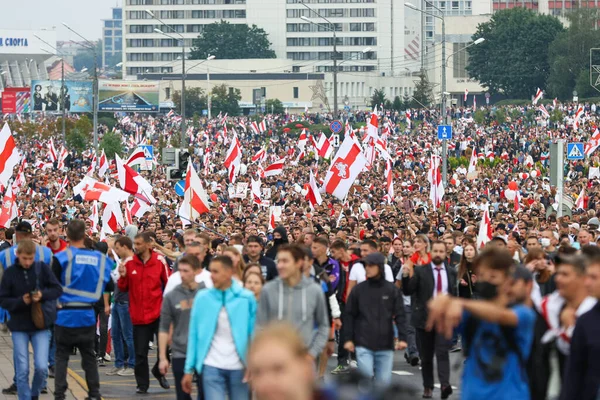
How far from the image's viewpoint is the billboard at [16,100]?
10462cm

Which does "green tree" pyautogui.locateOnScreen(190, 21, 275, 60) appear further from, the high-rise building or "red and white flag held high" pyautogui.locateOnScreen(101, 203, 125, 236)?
"red and white flag held high" pyautogui.locateOnScreen(101, 203, 125, 236)

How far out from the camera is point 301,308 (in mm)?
9414

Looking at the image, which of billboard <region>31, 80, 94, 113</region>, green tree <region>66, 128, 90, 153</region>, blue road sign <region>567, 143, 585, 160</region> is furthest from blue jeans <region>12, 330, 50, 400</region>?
billboard <region>31, 80, 94, 113</region>

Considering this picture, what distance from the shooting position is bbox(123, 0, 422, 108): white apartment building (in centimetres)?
17125

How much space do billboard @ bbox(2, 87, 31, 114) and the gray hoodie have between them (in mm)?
96620

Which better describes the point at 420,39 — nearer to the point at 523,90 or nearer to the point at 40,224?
the point at 523,90

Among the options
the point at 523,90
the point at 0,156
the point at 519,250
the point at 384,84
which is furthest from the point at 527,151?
the point at 384,84

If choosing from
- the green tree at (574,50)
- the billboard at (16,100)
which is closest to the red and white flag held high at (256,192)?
the billboard at (16,100)

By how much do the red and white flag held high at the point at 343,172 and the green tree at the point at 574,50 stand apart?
271 ft

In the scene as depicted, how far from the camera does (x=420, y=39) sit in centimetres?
17775

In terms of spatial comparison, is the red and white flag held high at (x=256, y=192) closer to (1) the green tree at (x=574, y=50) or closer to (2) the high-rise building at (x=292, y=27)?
(1) the green tree at (x=574, y=50)

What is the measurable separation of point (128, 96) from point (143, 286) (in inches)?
3801

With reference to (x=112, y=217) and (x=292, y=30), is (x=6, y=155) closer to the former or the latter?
(x=112, y=217)

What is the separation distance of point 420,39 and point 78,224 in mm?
168119
